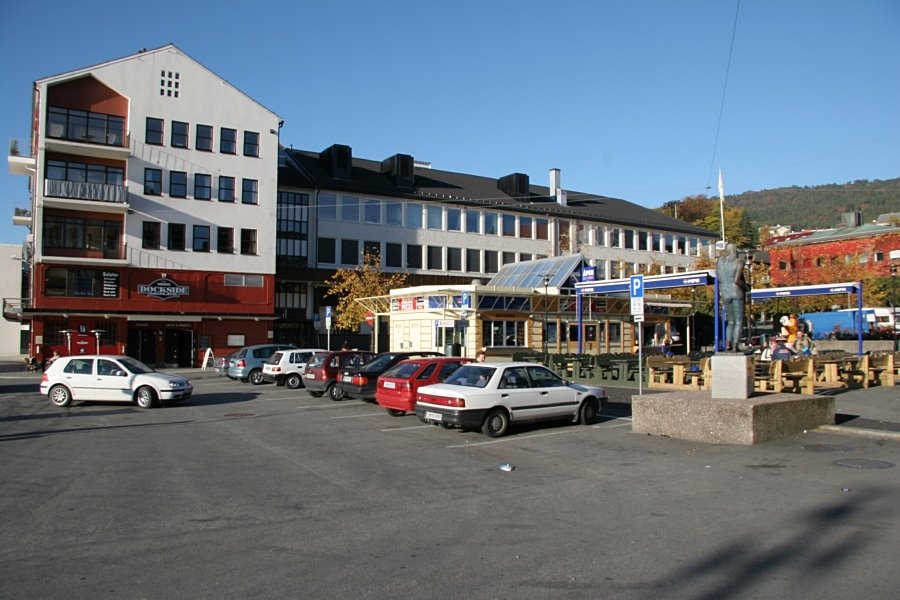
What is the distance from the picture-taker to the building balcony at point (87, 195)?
3950 centimetres

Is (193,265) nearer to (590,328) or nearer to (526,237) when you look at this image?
(590,328)

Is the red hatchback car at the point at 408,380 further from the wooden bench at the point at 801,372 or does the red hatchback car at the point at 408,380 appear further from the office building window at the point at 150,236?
the office building window at the point at 150,236

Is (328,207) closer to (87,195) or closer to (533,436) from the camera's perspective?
(87,195)

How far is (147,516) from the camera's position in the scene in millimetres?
7707

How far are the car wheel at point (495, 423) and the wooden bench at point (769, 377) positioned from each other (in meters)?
7.89

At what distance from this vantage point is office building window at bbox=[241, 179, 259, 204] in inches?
1790

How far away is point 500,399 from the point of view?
13453 millimetres

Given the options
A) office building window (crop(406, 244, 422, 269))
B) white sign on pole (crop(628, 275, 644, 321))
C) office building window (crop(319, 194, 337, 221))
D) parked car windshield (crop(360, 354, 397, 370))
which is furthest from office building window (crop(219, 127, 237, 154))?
white sign on pole (crop(628, 275, 644, 321))

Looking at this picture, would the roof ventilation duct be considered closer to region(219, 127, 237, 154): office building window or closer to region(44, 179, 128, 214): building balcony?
region(219, 127, 237, 154): office building window

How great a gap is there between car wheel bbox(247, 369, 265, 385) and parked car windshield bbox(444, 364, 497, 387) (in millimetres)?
16308

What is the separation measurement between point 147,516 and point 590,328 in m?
35.9

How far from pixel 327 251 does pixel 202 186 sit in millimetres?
10504

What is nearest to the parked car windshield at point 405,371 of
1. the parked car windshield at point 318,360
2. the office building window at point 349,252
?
the parked car windshield at point 318,360

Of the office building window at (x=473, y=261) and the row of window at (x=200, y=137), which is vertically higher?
the row of window at (x=200, y=137)
